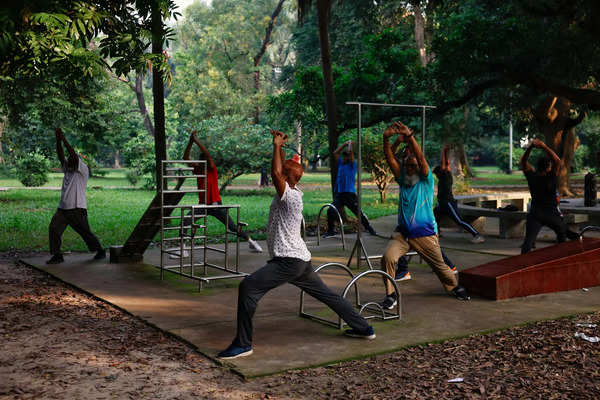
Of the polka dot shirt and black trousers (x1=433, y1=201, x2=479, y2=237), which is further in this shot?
black trousers (x1=433, y1=201, x2=479, y2=237)

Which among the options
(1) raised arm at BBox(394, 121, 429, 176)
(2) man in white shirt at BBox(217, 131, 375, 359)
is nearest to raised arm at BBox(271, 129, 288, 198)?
(2) man in white shirt at BBox(217, 131, 375, 359)

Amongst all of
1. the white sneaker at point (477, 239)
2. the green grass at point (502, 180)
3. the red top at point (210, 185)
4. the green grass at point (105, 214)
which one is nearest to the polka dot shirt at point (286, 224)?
the red top at point (210, 185)

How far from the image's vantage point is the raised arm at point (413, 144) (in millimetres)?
6938

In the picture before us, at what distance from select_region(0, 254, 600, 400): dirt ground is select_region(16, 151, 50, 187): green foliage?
84.5 ft

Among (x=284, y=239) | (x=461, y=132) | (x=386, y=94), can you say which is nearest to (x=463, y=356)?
(x=284, y=239)

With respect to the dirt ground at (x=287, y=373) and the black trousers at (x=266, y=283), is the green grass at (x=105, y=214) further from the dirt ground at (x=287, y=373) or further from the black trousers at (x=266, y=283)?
the black trousers at (x=266, y=283)

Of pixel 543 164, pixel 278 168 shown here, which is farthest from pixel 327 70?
pixel 278 168

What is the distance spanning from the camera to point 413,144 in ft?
23.0

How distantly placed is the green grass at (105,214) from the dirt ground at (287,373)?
6498mm

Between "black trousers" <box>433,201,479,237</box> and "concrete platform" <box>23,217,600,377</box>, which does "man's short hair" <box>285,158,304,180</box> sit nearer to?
"concrete platform" <box>23,217,600,377</box>

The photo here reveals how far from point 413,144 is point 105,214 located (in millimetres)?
→ 14077

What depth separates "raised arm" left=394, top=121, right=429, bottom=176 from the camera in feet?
22.8

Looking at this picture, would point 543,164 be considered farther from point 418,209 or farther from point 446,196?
point 418,209

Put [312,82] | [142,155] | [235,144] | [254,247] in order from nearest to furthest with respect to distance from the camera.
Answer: [254,247] → [312,82] → [235,144] → [142,155]
